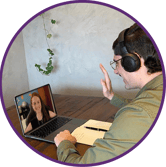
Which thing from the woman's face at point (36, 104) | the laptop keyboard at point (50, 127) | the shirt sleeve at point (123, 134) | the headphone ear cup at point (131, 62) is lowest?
the laptop keyboard at point (50, 127)

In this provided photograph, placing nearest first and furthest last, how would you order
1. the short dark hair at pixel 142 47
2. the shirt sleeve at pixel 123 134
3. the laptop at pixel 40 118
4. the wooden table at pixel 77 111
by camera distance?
the shirt sleeve at pixel 123 134, the short dark hair at pixel 142 47, the wooden table at pixel 77 111, the laptop at pixel 40 118

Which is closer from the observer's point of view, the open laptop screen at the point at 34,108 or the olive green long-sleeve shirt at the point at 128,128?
the olive green long-sleeve shirt at the point at 128,128

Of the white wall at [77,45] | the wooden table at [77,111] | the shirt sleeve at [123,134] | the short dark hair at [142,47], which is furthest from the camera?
the white wall at [77,45]

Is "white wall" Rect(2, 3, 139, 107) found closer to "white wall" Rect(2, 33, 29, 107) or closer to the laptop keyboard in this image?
"white wall" Rect(2, 33, 29, 107)

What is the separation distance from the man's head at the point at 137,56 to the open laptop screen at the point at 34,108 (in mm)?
581

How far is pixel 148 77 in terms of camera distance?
0.77 metres

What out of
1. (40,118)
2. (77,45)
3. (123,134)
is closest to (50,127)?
(40,118)

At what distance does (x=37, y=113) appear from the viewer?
1.09m

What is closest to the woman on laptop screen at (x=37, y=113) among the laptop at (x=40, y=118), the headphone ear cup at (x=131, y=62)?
the laptop at (x=40, y=118)

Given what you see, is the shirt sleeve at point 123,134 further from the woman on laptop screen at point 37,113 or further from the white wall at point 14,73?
the white wall at point 14,73

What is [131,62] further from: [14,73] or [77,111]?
[14,73]

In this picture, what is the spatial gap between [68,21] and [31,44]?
73 cm

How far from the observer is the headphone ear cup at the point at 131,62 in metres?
0.75

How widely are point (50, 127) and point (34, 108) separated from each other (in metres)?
0.15
